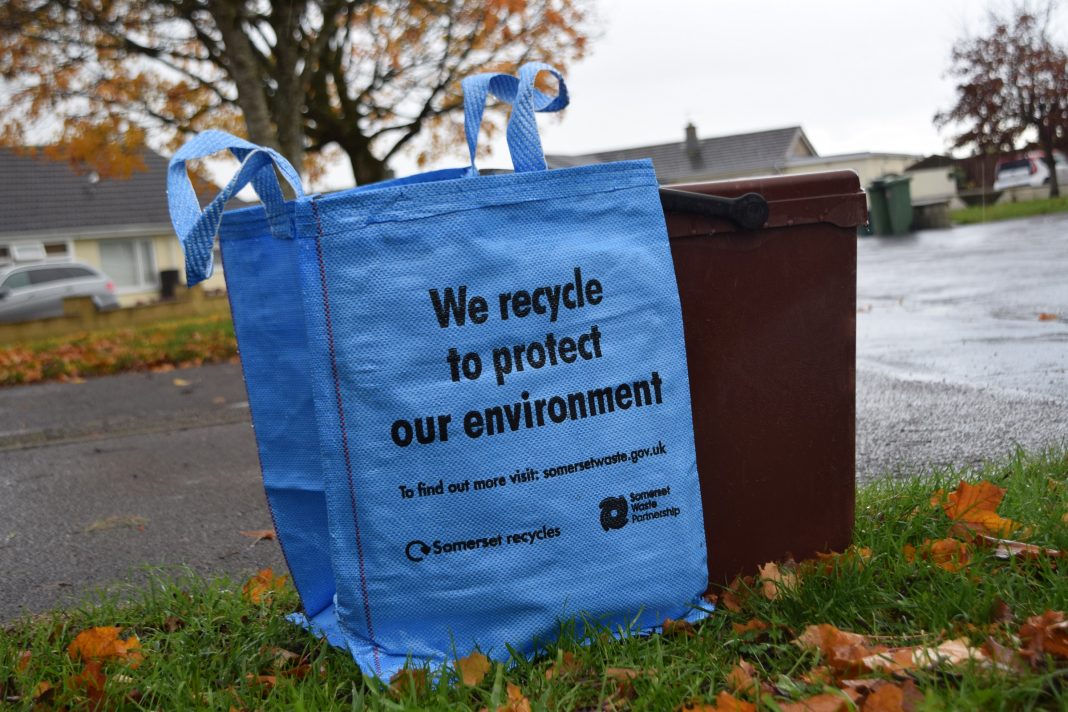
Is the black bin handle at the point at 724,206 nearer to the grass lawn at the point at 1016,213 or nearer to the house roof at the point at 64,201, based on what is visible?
the grass lawn at the point at 1016,213

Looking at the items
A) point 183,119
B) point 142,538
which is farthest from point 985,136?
point 142,538

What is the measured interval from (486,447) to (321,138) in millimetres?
16328

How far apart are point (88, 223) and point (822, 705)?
38.6 meters

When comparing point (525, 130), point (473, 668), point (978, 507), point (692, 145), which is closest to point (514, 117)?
point (525, 130)

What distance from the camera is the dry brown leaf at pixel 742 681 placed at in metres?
2.00

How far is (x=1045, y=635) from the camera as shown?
1.96 m

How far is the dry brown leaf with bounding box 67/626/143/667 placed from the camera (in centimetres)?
248

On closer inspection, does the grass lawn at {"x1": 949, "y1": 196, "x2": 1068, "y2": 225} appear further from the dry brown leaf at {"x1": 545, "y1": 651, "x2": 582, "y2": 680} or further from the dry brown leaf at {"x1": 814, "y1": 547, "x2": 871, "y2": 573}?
the dry brown leaf at {"x1": 545, "y1": 651, "x2": 582, "y2": 680}

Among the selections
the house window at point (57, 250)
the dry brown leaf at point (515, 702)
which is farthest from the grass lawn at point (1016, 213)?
the house window at point (57, 250)

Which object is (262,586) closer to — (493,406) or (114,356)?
(493,406)

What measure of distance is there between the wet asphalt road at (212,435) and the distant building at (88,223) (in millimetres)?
29161

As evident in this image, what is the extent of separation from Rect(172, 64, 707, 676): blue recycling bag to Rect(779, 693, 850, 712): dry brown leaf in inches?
20.4

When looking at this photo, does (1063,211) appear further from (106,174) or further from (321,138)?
(106,174)

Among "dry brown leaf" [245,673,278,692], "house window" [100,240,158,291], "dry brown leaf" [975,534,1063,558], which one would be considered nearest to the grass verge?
"dry brown leaf" [245,673,278,692]
